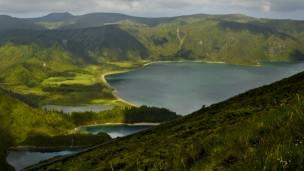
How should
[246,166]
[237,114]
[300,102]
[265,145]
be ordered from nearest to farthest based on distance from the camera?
[246,166], [265,145], [300,102], [237,114]

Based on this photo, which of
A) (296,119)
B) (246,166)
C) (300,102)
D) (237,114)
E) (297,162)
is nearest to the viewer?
(297,162)

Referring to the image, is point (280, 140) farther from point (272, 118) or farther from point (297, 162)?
point (272, 118)

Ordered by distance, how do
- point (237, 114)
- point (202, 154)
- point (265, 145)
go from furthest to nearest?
point (237, 114) < point (202, 154) < point (265, 145)

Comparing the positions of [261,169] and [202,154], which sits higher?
[261,169]

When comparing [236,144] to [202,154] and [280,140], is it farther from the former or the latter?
[202,154]

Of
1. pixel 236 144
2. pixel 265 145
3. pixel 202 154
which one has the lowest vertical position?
pixel 202 154

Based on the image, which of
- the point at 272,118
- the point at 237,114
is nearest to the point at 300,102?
the point at 272,118

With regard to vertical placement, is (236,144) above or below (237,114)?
above

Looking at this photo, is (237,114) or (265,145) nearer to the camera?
(265,145)

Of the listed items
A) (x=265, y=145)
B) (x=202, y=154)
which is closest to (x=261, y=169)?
(x=265, y=145)
